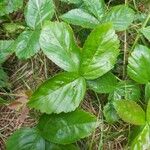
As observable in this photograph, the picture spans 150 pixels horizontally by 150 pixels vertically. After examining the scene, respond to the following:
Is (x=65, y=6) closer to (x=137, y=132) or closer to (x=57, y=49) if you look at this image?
(x=57, y=49)

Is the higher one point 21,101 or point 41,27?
point 41,27

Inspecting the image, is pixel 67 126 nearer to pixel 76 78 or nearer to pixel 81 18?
pixel 76 78

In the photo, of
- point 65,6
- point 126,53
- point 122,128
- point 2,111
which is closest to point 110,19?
point 126,53

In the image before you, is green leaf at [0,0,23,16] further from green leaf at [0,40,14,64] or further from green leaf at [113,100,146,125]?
green leaf at [113,100,146,125]

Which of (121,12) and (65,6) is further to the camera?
(65,6)

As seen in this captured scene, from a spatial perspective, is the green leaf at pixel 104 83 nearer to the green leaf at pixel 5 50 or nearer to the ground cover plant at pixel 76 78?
the ground cover plant at pixel 76 78

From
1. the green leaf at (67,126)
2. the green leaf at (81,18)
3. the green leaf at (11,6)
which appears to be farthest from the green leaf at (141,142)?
the green leaf at (11,6)
